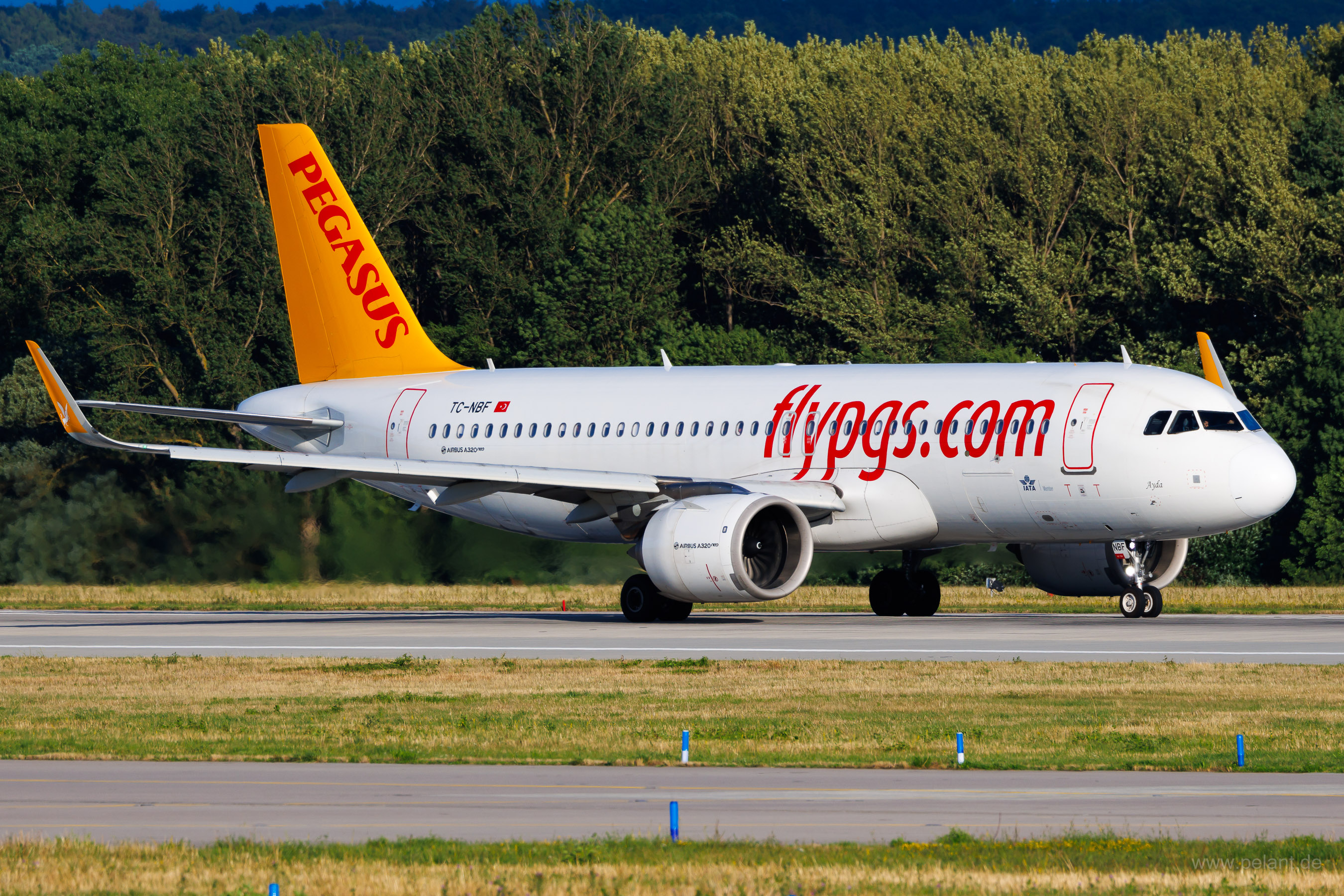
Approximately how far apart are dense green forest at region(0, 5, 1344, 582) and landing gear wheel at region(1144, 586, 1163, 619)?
18.8 m

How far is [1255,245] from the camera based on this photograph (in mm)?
60438

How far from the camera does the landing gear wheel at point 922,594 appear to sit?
37.8 m

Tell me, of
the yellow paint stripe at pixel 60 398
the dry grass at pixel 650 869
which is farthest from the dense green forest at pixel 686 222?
the dry grass at pixel 650 869

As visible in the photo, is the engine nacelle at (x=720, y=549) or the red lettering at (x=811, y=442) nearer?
the engine nacelle at (x=720, y=549)

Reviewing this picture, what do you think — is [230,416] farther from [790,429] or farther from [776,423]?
[790,429]

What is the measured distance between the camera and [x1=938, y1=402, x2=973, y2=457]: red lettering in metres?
33.8

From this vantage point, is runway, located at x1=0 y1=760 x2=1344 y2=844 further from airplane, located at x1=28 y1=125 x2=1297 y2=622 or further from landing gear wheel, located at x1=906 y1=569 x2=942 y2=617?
landing gear wheel, located at x1=906 y1=569 x2=942 y2=617

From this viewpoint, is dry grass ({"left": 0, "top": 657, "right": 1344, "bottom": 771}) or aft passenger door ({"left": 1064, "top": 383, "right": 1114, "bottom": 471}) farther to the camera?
aft passenger door ({"left": 1064, "top": 383, "right": 1114, "bottom": 471})

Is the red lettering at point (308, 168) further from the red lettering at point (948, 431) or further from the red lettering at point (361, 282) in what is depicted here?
the red lettering at point (948, 431)

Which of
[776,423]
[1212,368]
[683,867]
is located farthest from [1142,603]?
[683,867]

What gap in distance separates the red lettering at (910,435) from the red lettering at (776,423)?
220cm

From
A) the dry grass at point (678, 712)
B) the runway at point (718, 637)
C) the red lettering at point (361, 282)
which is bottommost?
the dry grass at point (678, 712)

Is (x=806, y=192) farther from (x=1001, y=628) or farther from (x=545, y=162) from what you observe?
(x=1001, y=628)

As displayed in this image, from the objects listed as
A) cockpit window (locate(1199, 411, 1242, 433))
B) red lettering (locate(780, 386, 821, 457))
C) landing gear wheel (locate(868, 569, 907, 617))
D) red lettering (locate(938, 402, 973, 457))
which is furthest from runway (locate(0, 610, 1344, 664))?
cockpit window (locate(1199, 411, 1242, 433))
